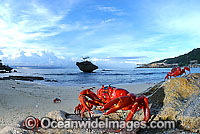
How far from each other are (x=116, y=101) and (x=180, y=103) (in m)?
1.42

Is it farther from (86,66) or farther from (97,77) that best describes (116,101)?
(86,66)

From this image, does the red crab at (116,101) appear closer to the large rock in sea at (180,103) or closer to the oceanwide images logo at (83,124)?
the oceanwide images logo at (83,124)

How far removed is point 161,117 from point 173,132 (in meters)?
0.46

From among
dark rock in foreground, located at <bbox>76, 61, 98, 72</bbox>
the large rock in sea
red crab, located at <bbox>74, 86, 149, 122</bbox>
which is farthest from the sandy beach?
dark rock in foreground, located at <bbox>76, 61, 98, 72</bbox>

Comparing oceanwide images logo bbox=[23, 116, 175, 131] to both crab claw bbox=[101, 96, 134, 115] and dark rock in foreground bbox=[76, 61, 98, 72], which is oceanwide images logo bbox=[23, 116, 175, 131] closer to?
crab claw bbox=[101, 96, 134, 115]

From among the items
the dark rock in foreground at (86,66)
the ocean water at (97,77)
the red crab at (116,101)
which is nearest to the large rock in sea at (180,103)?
the red crab at (116,101)

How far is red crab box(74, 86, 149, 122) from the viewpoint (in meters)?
2.38

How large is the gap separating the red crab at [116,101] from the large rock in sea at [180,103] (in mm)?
420

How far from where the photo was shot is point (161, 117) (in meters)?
2.78

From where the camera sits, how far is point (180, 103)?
290 cm

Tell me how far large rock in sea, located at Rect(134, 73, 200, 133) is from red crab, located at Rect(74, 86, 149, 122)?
0.42 metres

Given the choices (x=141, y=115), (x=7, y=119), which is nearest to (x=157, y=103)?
(x=141, y=115)

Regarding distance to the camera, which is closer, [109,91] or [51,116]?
[51,116]

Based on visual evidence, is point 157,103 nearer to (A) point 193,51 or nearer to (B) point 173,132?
(B) point 173,132
